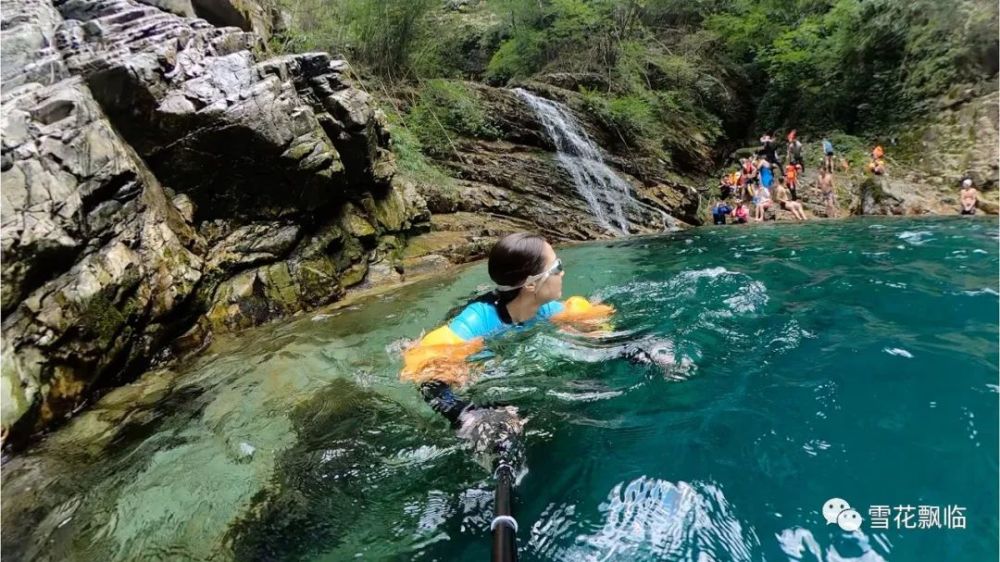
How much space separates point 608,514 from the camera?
2129mm

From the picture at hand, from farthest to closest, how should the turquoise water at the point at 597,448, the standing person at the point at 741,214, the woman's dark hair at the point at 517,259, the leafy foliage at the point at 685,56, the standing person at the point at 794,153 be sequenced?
the standing person at the point at 794,153
the standing person at the point at 741,214
the leafy foliage at the point at 685,56
the woman's dark hair at the point at 517,259
the turquoise water at the point at 597,448

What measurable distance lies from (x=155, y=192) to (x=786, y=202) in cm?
1480

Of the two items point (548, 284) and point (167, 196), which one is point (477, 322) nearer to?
point (548, 284)

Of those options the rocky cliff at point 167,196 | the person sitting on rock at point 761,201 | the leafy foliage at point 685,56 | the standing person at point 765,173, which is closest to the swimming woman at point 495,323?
the rocky cliff at point 167,196

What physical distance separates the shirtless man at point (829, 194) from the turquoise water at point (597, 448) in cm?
1120

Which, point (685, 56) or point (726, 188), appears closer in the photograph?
point (726, 188)

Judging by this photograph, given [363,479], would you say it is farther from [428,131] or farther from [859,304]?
[428,131]

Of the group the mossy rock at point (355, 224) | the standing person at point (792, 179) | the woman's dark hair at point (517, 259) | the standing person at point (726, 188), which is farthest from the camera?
the standing person at point (726, 188)

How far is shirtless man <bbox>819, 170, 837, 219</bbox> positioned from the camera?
14695mm

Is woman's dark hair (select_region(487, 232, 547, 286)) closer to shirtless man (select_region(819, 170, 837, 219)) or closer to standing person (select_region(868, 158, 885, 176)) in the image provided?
shirtless man (select_region(819, 170, 837, 219))

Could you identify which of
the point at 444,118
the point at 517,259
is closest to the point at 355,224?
the point at 517,259

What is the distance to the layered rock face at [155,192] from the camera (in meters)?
4.27

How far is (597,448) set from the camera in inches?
103

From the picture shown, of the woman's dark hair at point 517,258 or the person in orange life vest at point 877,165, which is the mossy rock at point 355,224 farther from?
the person in orange life vest at point 877,165
